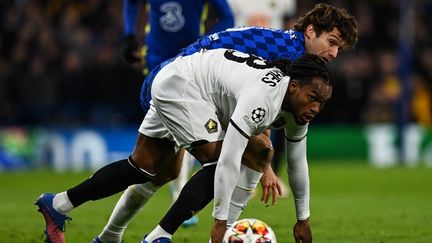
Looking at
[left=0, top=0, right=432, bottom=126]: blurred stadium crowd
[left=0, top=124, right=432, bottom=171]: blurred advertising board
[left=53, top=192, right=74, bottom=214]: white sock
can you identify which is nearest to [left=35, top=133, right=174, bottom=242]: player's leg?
[left=53, top=192, right=74, bottom=214]: white sock

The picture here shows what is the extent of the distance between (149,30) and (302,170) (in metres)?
3.52

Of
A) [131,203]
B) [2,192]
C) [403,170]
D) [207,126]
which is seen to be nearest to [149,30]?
[131,203]

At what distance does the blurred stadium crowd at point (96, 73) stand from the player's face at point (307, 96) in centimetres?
1282

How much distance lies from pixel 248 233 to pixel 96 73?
43.7 ft

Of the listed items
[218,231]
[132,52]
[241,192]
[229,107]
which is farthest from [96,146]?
[218,231]

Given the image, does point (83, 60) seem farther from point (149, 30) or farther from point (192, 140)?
point (192, 140)

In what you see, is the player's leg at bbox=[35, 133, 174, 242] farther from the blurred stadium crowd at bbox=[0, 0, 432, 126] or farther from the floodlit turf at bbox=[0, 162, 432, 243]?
the blurred stadium crowd at bbox=[0, 0, 432, 126]

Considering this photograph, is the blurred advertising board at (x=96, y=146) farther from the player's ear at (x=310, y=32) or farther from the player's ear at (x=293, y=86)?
the player's ear at (x=293, y=86)

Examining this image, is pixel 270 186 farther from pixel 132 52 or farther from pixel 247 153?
pixel 132 52

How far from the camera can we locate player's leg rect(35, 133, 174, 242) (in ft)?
21.1

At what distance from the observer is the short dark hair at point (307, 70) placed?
5727 millimetres

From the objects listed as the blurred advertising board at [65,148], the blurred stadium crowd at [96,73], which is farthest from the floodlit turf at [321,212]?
the blurred stadium crowd at [96,73]

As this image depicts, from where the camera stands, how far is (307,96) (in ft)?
18.7

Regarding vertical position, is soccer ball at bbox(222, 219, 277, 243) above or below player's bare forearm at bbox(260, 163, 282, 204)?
below
